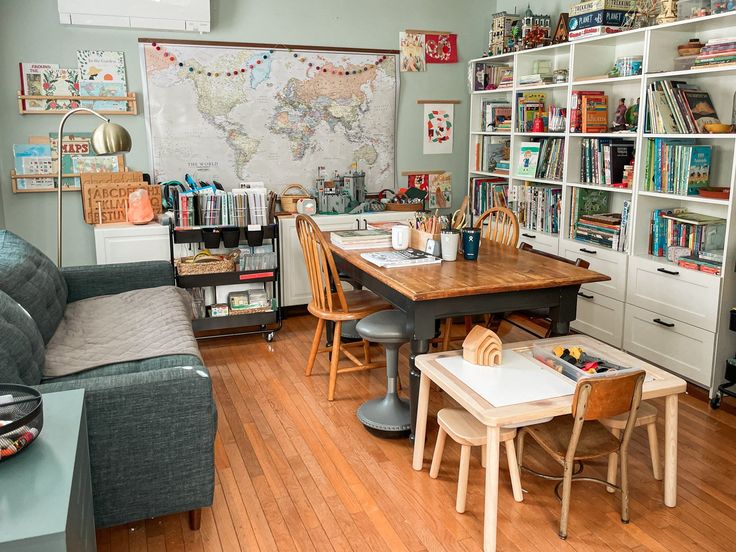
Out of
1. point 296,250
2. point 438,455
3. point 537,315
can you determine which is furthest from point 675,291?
point 296,250

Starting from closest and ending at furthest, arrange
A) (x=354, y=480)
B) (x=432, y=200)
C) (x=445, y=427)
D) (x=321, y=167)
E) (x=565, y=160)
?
(x=445, y=427) → (x=354, y=480) → (x=565, y=160) → (x=321, y=167) → (x=432, y=200)

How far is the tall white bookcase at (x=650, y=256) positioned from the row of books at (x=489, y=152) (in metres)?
0.76

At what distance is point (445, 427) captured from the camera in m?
2.38

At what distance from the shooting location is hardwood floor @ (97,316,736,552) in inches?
88.4

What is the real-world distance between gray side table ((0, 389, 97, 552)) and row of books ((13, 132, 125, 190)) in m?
3.02

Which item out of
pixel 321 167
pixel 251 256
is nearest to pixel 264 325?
pixel 251 256

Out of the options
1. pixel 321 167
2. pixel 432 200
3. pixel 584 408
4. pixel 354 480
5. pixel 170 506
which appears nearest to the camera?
pixel 584 408

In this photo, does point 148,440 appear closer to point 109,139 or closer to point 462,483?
point 462,483

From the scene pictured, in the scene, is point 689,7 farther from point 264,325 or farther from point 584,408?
point 264,325

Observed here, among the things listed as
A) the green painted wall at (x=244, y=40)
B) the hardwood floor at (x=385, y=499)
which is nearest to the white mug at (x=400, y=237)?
the hardwood floor at (x=385, y=499)

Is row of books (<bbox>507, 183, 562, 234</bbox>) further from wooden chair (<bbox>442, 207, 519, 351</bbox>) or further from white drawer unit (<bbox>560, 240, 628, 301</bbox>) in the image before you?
wooden chair (<bbox>442, 207, 519, 351</bbox>)

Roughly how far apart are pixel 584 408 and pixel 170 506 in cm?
139

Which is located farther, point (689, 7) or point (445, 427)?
point (689, 7)

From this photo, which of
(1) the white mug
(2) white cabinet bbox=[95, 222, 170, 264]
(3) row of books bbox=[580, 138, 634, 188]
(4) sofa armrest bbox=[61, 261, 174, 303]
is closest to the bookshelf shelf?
(3) row of books bbox=[580, 138, 634, 188]
